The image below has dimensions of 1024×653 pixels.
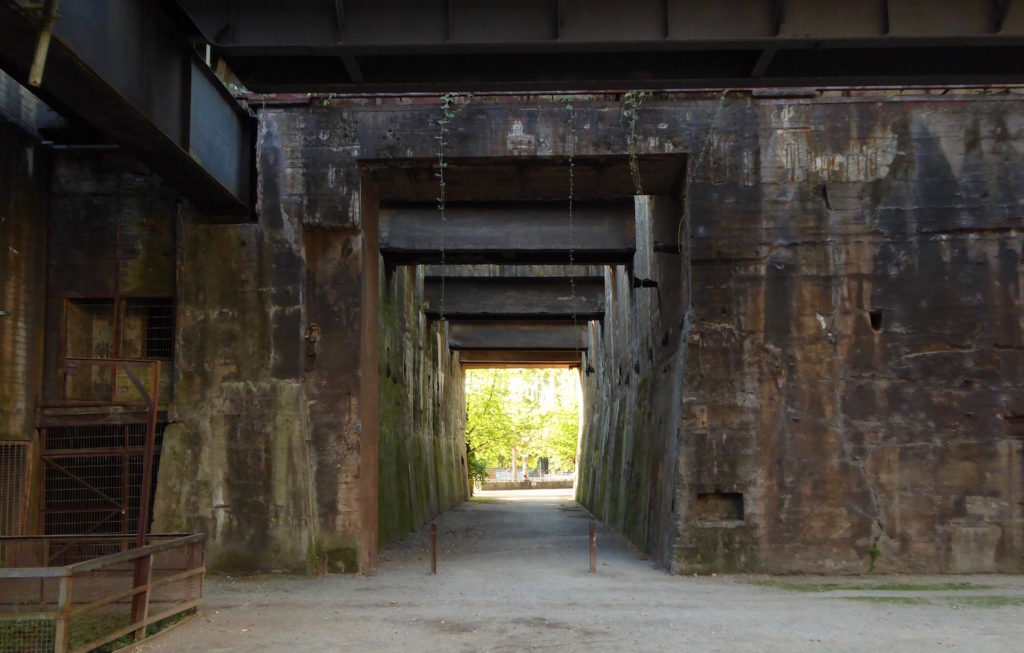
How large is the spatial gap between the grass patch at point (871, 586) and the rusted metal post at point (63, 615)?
8.13 m

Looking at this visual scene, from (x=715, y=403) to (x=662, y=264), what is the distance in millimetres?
3886

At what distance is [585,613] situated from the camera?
33.0 ft

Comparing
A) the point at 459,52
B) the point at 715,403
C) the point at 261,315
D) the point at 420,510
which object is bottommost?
the point at 420,510

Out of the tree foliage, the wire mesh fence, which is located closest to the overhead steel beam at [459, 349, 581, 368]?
the tree foliage

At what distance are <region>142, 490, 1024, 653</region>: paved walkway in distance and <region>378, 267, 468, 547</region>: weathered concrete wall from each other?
579 centimetres

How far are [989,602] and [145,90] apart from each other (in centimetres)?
1096

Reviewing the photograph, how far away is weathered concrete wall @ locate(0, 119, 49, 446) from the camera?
42.8ft

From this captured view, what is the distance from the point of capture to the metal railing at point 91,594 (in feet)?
23.8

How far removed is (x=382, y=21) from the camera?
9.32m

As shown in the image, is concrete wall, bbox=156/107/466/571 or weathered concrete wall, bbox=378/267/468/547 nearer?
concrete wall, bbox=156/107/466/571

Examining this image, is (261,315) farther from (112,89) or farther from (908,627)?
(908,627)

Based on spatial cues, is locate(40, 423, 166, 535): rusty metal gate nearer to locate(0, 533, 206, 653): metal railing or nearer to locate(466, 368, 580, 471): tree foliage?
locate(0, 533, 206, 653): metal railing

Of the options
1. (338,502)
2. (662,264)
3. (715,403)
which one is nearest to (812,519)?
(715,403)

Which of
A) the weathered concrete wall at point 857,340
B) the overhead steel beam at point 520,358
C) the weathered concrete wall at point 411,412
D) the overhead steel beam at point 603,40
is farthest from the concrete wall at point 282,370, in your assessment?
the overhead steel beam at point 520,358
